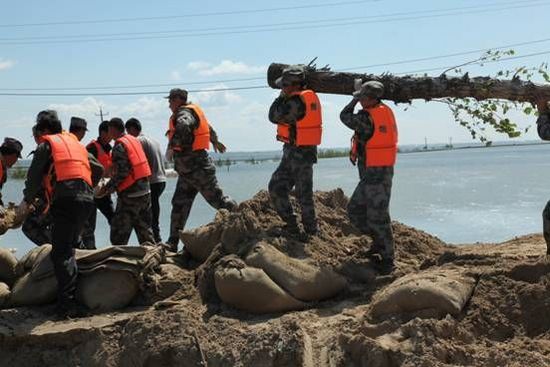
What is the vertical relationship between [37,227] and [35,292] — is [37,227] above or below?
above

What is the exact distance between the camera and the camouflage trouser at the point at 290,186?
719 cm

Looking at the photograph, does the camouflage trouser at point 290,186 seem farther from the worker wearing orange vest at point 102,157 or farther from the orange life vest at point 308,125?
the worker wearing orange vest at point 102,157

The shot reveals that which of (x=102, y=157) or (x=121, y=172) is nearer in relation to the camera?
(x=121, y=172)

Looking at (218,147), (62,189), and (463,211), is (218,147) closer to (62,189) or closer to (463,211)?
(62,189)

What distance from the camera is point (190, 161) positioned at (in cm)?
785

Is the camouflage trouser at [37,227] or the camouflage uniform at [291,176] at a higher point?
the camouflage uniform at [291,176]

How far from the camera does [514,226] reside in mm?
12805

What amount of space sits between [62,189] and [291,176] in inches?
92.3

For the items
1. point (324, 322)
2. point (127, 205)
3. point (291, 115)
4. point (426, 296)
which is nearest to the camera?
point (426, 296)

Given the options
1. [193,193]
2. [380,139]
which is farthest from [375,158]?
[193,193]

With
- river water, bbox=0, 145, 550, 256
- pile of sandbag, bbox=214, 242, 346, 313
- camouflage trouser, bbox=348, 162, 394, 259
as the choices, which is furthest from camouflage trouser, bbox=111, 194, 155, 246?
→ river water, bbox=0, 145, 550, 256

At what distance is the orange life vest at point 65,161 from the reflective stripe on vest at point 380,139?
2661mm

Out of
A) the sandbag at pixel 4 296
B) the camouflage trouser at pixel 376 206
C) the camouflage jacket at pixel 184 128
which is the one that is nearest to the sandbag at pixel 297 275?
the camouflage trouser at pixel 376 206

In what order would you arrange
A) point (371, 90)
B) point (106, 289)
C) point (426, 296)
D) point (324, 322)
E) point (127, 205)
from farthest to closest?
1. point (127, 205)
2. point (371, 90)
3. point (106, 289)
4. point (324, 322)
5. point (426, 296)
